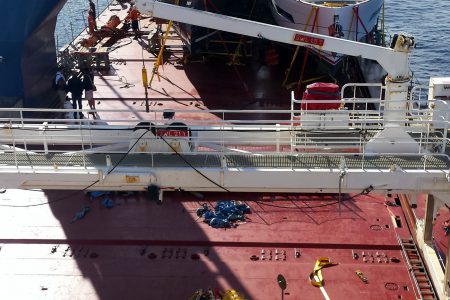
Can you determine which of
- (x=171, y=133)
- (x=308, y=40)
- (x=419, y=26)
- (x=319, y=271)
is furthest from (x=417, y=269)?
(x=419, y=26)

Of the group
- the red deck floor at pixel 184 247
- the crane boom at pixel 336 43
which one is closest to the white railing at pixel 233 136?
the crane boom at pixel 336 43

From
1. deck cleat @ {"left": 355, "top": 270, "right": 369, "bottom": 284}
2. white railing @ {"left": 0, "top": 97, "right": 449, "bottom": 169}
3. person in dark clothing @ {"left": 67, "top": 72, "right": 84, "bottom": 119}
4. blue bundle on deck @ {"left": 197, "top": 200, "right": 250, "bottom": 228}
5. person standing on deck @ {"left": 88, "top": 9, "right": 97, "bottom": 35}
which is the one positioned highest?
person standing on deck @ {"left": 88, "top": 9, "right": 97, "bottom": 35}

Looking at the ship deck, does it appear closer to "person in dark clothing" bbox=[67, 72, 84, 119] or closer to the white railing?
the white railing

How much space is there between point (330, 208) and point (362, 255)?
139 cm

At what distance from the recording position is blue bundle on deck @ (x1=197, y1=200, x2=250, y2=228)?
10.1 m

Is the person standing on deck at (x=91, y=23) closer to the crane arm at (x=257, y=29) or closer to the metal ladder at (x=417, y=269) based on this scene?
the crane arm at (x=257, y=29)

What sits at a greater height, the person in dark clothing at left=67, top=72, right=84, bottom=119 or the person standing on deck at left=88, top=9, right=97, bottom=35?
the person standing on deck at left=88, top=9, right=97, bottom=35

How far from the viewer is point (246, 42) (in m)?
17.3

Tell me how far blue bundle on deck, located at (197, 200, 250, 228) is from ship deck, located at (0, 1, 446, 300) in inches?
5.7

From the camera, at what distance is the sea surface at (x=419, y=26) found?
82.0ft

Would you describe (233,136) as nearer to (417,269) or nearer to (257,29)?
(257,29)

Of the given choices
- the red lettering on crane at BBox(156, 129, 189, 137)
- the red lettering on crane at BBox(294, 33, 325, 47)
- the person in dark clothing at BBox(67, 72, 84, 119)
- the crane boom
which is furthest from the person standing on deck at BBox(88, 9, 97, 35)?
the red lettering on crane at BBox(156, 129, 189, 137)

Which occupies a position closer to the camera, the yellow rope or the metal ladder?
the metal ladder

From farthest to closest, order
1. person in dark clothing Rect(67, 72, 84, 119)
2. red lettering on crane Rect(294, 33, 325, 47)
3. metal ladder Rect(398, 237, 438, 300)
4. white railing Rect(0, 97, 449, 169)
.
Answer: person in dark clothing Rect(67, 72, 84, 119) < red lettering on crane Rect(294, 33, 325, 47) < metal ladder Rect(398, 237, 438, 300) < white railing Rect(0, 97, 449, 169)
